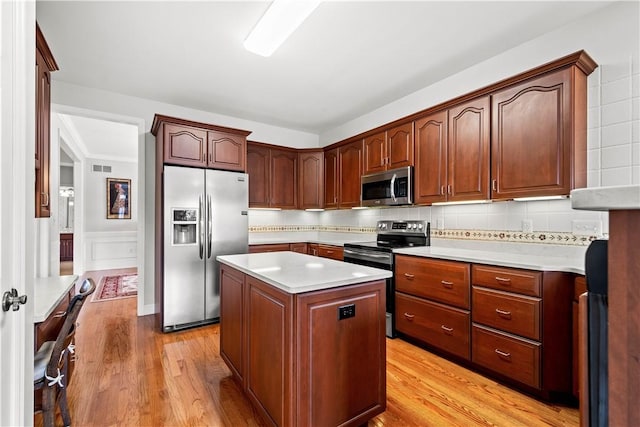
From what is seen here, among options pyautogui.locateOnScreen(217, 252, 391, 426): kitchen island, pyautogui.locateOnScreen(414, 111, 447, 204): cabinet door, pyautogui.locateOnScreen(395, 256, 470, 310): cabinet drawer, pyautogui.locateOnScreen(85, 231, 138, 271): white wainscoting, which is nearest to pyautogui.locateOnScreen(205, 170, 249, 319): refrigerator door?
pyautogui.locateOnScreen(217, 252, 391, 426): kitchen island

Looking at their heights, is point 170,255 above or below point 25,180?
below

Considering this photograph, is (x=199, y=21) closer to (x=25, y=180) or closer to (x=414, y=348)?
(x=25, y=180)

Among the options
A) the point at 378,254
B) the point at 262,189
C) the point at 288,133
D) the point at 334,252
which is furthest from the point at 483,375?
the point at 288,133

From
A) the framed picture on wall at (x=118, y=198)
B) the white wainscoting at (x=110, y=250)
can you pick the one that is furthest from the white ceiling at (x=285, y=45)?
the white wainscoting at (x=110, y=250)

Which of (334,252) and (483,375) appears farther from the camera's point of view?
(334,252)

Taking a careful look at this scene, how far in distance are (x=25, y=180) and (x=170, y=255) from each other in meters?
2.44

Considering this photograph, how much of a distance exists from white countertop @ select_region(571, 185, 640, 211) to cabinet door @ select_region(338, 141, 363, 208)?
3.64 meters

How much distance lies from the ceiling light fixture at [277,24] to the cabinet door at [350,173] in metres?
1.91

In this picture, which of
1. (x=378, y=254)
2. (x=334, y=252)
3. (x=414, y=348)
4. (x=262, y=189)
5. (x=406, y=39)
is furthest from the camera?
(x=262, y=189)

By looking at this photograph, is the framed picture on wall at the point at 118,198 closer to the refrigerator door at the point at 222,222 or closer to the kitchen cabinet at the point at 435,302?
the refrigerator door at the point at 222,222

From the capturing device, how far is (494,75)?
2.87 meters

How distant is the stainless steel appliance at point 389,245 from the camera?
308 centimetres

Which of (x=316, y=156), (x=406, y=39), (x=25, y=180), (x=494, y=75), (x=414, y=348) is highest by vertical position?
(x=406, y=39)

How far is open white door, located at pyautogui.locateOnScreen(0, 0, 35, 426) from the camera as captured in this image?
0.89 metres
